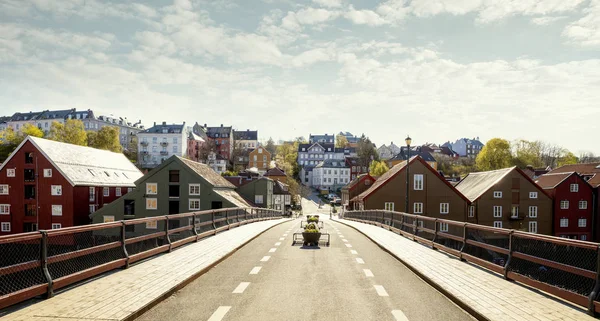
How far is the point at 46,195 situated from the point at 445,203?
5267 centimetres

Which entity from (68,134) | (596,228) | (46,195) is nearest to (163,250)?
(46,195)

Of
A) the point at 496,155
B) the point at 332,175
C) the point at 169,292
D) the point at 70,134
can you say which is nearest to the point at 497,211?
the point at 496,155

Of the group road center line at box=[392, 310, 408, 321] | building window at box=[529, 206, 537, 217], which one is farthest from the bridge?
building window at box=[529, 206, 537, 217]

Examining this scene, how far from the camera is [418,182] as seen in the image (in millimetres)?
51156

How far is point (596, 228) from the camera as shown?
5934 centimetres

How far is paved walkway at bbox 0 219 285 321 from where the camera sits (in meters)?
6.54

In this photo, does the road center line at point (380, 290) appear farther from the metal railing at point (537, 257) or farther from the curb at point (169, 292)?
the curb at point (169, 292)

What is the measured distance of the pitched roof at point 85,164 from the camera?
56031 mm

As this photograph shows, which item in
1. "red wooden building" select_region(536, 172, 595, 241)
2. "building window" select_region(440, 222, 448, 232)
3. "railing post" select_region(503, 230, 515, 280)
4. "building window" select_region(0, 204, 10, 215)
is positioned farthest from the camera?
"red wooden building" select_region(536, 172, 595, 241)

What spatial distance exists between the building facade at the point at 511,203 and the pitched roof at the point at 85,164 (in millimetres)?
53496

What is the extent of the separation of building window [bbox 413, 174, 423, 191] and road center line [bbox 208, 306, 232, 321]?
1831 inches

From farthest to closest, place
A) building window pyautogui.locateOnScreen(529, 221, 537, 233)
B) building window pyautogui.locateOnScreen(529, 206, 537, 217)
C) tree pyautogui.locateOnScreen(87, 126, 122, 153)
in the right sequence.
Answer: tree pyautogui.locateOnScreen(87, 126, 122, 153), building window pyautogui.locateOnScreen(529, 221, 537, 233), building window pyautogui.locateOnScreen(529, 206, 537, 217)

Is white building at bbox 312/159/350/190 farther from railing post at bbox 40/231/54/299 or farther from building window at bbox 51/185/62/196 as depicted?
railing post at bbox 40/231/54/299

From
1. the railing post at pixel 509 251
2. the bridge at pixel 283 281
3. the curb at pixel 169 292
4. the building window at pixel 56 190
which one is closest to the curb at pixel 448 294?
the bridge at pixel 283 281
